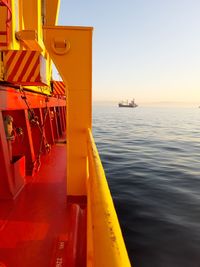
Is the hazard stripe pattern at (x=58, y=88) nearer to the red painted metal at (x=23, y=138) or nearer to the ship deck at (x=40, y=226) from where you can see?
the red painted metal at (x=23, y=138)

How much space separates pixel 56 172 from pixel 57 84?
341 inches

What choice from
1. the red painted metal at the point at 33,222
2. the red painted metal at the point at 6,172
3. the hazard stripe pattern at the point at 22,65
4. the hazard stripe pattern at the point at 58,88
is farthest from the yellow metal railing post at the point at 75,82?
the hazard stripe pattern at the point at 58,88

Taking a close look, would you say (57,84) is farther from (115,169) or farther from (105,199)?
(105,199)

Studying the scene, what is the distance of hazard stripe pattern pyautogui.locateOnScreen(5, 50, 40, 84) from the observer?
13.7 feet

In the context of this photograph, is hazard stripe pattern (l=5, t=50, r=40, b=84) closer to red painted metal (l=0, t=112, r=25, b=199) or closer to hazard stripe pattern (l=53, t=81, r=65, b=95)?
red painted metal (l=0, t=112, r=25, b=199)

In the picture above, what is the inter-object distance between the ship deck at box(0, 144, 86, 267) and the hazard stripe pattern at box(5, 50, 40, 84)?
172cm

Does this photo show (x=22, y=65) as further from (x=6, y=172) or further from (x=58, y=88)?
(x=58, y=88)

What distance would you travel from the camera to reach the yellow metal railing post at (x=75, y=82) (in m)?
3.14

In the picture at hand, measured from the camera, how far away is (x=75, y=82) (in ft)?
10.8

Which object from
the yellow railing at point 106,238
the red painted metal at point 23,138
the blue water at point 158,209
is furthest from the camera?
the red painted metal at point 23,138

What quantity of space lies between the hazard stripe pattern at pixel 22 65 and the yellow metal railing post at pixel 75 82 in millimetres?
1188

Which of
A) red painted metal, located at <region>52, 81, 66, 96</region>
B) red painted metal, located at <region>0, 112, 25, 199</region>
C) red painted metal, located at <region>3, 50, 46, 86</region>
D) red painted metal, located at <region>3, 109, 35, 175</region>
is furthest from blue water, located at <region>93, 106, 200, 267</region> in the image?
red painted metal, located at <region>52, 81, 66, 96</region>

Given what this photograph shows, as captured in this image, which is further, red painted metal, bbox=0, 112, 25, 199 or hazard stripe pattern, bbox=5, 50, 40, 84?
hazard stripe pattern, bbox=5, 50, 40, 84

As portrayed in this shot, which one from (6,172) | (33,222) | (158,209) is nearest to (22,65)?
(6,172)
